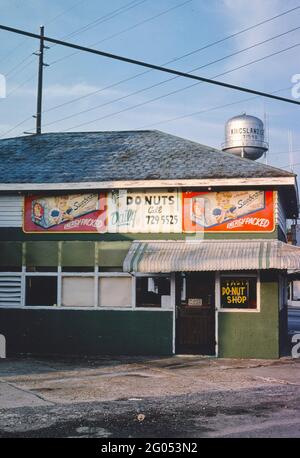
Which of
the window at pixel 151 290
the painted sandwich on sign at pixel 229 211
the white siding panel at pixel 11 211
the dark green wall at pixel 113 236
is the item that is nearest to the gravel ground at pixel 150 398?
the window at pixel 151 290

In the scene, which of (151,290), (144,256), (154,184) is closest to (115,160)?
(154,184)

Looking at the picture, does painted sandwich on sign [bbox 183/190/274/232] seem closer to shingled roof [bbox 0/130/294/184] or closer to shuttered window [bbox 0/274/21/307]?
shingled roof [bbox 0/130/294/184]

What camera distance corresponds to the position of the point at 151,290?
15.1m

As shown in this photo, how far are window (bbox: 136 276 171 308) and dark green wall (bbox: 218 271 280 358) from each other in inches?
63.1

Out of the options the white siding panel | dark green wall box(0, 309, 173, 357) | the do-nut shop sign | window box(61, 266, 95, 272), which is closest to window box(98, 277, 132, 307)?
dark green wall box(0, 309, 173, 357)

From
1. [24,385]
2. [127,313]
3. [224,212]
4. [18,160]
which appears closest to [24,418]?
[24,385]

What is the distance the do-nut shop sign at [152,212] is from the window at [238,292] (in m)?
1.25

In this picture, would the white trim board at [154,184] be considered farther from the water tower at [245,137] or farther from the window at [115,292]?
the water tower at [245,137]

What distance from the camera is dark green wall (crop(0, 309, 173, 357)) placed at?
48.9ft

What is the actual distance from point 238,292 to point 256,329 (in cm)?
103

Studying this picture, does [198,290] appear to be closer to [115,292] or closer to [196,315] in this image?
[196,315]

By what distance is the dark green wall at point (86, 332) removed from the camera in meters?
14.9
